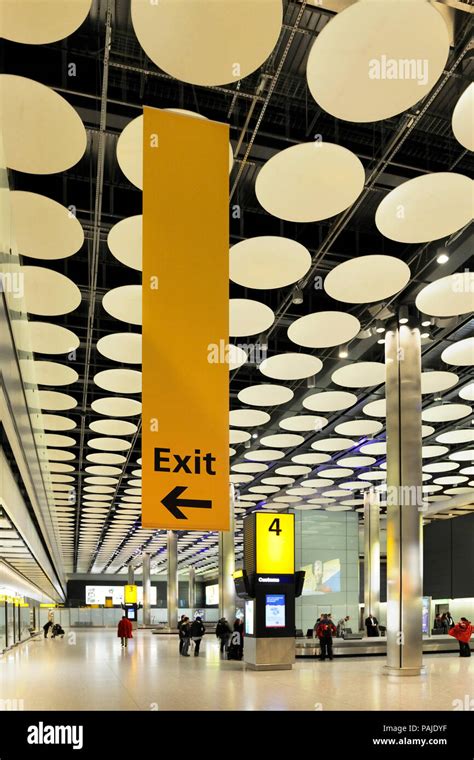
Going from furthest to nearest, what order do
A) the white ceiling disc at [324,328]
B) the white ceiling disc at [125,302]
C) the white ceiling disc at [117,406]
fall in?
the white ceiling disc at [117,406] → the white ceiling disc at [324,328] → the white ceiling disc at [125,302]

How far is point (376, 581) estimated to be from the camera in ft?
128

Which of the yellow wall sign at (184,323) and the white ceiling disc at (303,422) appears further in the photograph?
the white ceiling disc at (303,422)

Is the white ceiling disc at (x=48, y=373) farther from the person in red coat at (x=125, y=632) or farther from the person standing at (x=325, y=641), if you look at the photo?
the person in red coat at (x=125, y=632)

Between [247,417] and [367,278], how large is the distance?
11.0 metres

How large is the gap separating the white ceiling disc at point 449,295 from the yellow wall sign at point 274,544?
24.8 ft

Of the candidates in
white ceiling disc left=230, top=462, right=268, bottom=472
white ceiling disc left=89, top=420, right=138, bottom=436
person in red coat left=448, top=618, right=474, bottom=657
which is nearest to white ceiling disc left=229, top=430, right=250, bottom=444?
white ceiling disc left=89, top=420, right=138, bottom=436

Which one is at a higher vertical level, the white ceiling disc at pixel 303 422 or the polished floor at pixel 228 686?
the white ceiling disc at pixel 303 422

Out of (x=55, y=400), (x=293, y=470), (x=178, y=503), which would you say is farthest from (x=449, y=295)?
(x=293, y=470)

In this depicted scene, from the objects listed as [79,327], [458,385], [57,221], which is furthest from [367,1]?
[458,385]

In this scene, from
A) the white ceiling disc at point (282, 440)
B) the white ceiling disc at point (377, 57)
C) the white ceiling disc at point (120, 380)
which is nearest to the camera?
the white ceiling disc at point (377, 57)

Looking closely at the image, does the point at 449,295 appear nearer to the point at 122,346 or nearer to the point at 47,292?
the point at 122,346

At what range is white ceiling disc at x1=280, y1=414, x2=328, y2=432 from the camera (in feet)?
85.6

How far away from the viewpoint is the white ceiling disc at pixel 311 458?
106ft

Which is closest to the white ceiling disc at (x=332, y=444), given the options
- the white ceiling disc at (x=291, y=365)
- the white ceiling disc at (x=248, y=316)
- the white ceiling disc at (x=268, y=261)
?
the white ceiling disc at (x=291, y=365)
